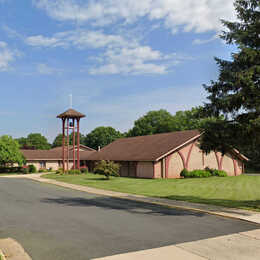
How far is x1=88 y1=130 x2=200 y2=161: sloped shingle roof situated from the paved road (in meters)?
23.6

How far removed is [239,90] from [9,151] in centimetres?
4757

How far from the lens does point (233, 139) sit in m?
15.0

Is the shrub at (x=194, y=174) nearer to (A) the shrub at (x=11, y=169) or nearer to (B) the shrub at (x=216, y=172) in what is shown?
(B) the shrub at (x=216, y=172)

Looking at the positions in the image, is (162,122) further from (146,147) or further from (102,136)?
(146,147)

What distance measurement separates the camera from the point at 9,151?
53.3m

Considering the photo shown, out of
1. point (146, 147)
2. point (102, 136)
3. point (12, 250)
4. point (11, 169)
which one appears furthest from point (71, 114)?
point (102, 136)

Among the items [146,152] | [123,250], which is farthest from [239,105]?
[146,152]

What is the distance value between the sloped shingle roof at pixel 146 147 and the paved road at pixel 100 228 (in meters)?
23.6

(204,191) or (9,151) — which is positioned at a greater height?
(9,151)

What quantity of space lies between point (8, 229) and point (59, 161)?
2152 inches

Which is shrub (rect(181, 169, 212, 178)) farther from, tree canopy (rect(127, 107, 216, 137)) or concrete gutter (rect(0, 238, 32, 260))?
tree canopy (rect(127, 107, 216, 137))

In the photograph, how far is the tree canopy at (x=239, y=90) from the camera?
13789mm

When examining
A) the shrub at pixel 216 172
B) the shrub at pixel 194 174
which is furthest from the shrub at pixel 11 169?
the shrub at pixel 216 172

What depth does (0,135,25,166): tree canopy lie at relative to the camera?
52750mm
